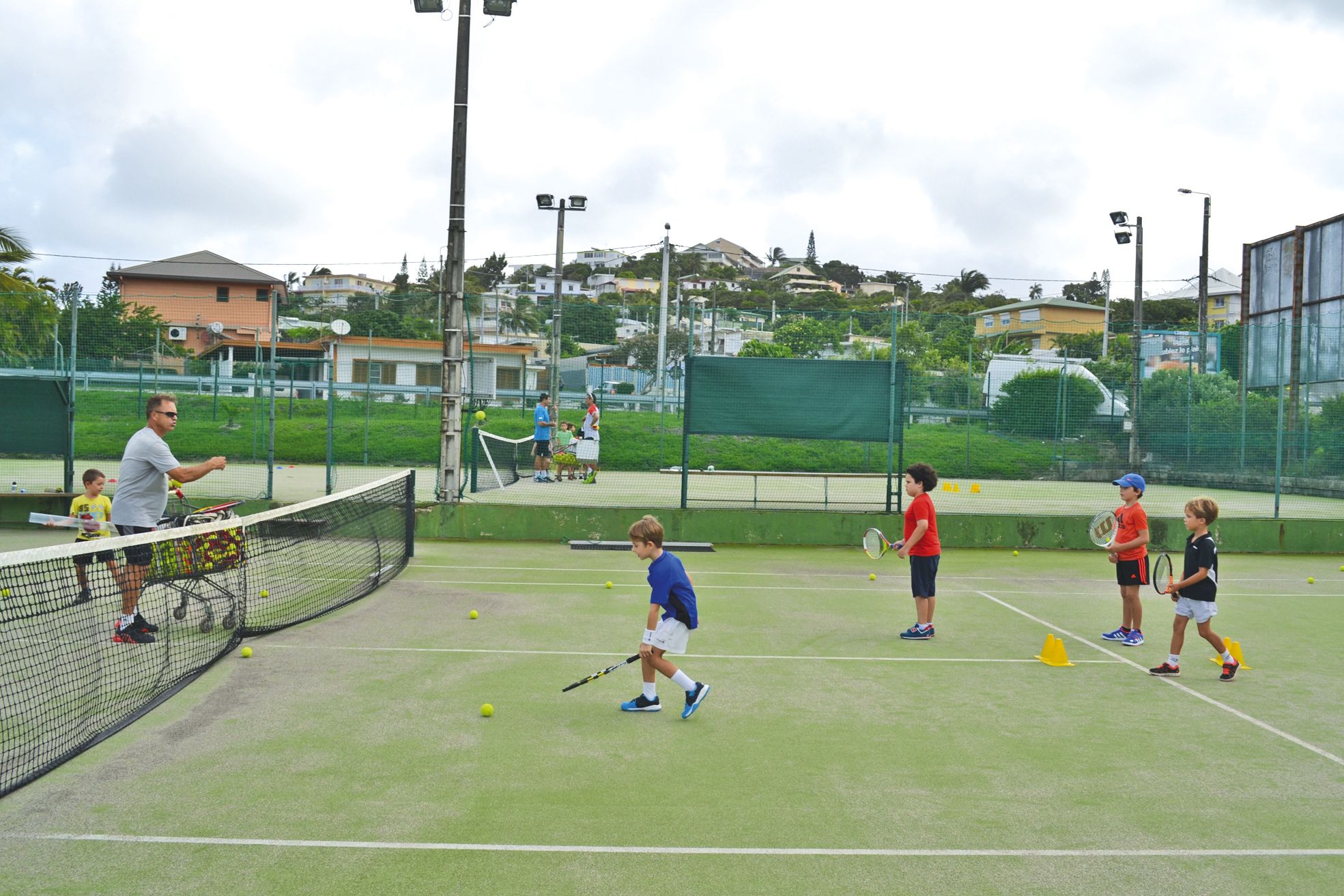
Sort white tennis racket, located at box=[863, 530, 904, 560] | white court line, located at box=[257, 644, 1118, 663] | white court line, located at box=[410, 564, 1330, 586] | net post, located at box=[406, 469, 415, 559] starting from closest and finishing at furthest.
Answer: white court line, located at box=[257, 644, 1118, 663] → white tennis racket, located at box=[863, 530, 904, 560] → white court line, located at box=[410, 564, 1330, 586] → net post, located at box=[406, 469, 415, 559]

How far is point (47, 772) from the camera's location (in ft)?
16.1

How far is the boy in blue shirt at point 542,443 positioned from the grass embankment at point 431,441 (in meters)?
2.26

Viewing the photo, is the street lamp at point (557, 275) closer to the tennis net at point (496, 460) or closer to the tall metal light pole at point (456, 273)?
the tennis net at point (496, 460)

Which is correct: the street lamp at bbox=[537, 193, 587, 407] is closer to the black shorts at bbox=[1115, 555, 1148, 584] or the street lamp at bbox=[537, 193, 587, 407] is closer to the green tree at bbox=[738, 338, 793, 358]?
the green tree at bbox=[738, 338, 793, 358]

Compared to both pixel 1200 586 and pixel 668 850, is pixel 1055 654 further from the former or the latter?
pixel 668 850

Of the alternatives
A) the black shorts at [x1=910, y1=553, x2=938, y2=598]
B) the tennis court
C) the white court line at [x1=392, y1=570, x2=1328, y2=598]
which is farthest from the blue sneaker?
the white court line at [x1=392, y1=570, x2=1328, y2=598]

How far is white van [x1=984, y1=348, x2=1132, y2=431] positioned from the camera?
19859 mm

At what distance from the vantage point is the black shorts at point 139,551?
273 inches

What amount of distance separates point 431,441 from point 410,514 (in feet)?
38.4

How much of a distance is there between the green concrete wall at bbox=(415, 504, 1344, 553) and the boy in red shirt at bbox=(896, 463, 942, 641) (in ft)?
19.1

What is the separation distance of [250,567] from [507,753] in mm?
6553

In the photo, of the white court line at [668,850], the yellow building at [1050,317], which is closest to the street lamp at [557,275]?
the white court line at [668,850]

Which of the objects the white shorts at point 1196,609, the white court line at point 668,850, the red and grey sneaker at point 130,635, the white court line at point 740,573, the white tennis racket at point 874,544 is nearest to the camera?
the white court line at point 668,850

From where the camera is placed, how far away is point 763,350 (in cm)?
1767
